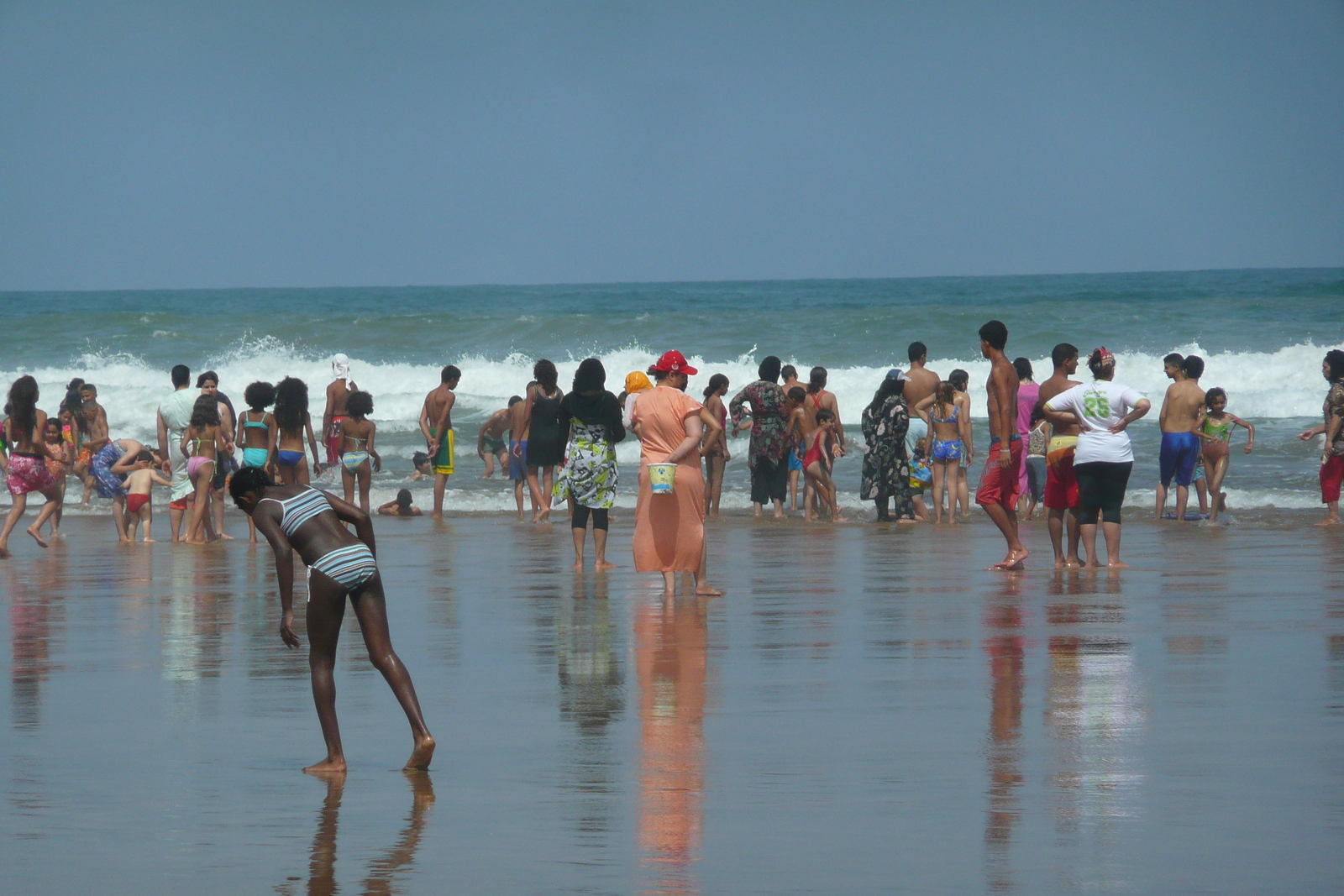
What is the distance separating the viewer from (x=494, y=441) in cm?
2031

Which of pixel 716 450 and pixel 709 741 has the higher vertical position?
pixel 716 450

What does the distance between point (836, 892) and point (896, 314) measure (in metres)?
40.9

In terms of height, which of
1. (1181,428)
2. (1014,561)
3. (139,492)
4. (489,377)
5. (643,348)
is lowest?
(1014,561)

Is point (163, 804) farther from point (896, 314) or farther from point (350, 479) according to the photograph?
point (896, 314)

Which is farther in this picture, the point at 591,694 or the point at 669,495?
the point at 669,495

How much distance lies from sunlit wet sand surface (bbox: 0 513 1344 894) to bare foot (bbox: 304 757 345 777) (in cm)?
6

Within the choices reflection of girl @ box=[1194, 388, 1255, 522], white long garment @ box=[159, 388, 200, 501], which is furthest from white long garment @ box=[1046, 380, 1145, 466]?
white long garment @ box=[159, 388, 200, 501]

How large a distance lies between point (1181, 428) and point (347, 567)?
38.9 feet

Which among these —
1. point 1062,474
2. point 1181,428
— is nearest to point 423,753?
point 1062,474

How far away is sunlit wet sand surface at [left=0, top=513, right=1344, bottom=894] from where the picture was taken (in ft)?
15.6

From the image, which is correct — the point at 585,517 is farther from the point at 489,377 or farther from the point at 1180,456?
the point at 489,377

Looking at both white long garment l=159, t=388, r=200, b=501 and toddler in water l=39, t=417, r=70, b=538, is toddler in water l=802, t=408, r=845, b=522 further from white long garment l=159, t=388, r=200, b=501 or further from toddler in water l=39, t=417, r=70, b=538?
toddler in water l=39, t=417, r=70, b=538

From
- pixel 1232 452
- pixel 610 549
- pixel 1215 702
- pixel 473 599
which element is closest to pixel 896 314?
pixel 1232 452

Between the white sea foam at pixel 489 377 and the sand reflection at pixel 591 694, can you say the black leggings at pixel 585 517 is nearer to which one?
the sand reflection at pixel 591 694
